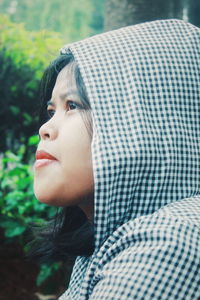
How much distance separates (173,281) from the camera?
1.22m

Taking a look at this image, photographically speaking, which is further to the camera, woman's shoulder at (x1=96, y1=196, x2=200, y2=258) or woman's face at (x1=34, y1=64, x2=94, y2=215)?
woman's face at (x1=34, y1=64, x2=94, y2=215)

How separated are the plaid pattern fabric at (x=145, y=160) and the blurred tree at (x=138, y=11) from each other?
1.92 m

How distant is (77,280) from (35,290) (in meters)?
1.85

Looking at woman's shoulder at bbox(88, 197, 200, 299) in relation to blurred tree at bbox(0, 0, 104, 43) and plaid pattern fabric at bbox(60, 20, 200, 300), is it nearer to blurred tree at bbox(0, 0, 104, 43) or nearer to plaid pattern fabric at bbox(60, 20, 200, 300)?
plaid pattern fabric at bbox(60, 20, 200, 300)

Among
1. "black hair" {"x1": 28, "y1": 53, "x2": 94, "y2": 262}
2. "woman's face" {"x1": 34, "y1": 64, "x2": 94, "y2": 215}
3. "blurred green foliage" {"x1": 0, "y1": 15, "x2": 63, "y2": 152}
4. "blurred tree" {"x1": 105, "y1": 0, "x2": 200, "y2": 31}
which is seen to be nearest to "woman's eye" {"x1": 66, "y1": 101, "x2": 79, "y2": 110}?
"woman's face" {"x1": 34, "y1": 64, "x2": 94, "y2": 215}

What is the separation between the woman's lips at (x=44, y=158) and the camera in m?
1.62

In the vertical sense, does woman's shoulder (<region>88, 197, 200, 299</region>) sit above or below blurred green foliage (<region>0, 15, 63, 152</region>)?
above

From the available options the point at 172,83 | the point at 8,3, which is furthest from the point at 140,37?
the point at 8,3

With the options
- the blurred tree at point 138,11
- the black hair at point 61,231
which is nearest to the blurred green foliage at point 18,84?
the blurred tree at point 138,11

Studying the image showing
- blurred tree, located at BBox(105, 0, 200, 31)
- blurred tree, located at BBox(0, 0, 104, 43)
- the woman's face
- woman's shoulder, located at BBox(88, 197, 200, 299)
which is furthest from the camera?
blurred tree, located at BBox(0, 0, 104, 43)

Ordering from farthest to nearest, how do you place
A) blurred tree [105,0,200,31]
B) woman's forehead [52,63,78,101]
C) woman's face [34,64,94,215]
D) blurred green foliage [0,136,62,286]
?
blurred tree [105,0,200,31] → blurred green foliage [0,136,62,286] → woman's forehead [52,63,78,101] → woman's face [34,64,94,215]

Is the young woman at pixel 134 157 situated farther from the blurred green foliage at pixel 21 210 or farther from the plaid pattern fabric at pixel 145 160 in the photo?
the blurred green foliage at pixel 21 210

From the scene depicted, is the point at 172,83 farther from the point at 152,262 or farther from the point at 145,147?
the point at 152,262

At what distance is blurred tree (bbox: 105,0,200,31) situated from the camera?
3523 millimetres
